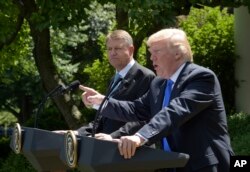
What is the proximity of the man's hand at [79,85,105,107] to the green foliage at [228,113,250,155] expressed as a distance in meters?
4.54

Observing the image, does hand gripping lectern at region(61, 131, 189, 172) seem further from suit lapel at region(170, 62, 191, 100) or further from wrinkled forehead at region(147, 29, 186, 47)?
wrinkled forehead at region(147, 29, 186, 47)

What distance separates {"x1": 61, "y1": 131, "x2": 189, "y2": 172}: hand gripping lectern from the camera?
3217mm

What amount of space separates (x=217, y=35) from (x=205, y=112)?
36.7 feet

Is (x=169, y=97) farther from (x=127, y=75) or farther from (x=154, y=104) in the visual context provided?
(x=127, y=75)

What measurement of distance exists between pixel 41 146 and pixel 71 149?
77 centimetres

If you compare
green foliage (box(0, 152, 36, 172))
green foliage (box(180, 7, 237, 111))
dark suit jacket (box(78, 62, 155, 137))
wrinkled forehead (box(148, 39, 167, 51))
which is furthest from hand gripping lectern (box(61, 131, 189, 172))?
green foliage (box(180, 7, 237, 111))

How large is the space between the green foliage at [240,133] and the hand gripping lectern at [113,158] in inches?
208

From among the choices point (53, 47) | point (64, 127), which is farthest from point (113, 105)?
point (53, 47)

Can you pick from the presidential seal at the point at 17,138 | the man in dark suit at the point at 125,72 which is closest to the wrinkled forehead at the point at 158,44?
the man in dark suit at the point at 125,72

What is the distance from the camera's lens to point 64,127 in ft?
45.1

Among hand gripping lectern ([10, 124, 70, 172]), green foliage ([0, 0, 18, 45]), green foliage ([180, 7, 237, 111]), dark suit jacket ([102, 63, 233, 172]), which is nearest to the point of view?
dark suit jacket ([102, 63, 233, 172])

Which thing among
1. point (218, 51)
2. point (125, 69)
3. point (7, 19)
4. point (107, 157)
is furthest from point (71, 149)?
point (218, 51)

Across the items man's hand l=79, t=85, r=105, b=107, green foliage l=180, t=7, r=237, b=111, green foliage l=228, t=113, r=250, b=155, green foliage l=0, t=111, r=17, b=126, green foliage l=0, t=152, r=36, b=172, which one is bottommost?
green foliage l=0, t=111, r=17, b=126

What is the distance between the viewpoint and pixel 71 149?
3.47m
